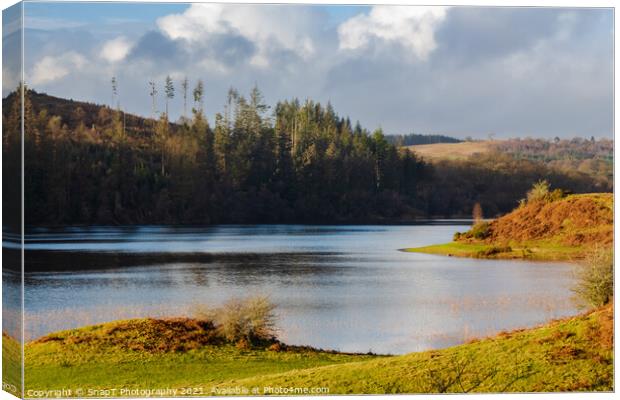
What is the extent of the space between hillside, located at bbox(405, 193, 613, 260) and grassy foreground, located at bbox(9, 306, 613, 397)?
1.71 metres

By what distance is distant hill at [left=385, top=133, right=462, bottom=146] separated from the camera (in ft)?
55.3

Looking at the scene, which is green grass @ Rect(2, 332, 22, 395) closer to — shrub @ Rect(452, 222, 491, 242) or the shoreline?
the shoreline

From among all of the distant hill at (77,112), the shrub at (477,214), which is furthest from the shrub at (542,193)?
the distant hill at (77,112)

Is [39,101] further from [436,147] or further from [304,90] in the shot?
[436,147]

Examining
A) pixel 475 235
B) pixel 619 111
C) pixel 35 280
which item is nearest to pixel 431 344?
pixel 475 235

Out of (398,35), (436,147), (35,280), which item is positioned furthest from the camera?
(436,147)

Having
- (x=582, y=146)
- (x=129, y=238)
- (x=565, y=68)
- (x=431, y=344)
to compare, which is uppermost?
(x=565, y=68)

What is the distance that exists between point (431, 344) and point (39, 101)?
20.4 ft

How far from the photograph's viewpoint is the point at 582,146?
16672mm

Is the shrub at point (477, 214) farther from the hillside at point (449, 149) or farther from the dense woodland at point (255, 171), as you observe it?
the hillside at point (449, 149)

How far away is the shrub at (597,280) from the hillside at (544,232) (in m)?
0.34

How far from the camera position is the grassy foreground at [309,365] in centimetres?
1430

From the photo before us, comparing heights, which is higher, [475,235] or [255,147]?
[255,147]

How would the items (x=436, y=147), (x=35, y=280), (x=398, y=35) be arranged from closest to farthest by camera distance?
1. (x=35, y=280)
2. (x=398, y=35)
3. (x=436, y=147)
